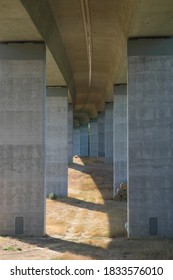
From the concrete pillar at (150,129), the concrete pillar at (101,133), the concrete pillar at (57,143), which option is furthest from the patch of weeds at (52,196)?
the concrete pillar at (101,133)

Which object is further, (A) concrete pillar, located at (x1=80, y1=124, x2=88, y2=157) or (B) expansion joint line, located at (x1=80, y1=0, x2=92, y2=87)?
(A) concrete pillar, located at (x1=80, y1=124, x2=88, y2=157)

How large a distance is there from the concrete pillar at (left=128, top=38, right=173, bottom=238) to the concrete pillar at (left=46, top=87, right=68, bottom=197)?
17.4 m

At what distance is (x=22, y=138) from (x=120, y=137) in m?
19.0

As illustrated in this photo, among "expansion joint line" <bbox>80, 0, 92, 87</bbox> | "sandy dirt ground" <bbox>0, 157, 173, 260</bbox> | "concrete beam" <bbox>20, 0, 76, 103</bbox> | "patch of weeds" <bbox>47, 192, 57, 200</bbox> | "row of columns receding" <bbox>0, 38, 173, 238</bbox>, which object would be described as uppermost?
"expansion joint line" <bbox>80, 0, 92, 87</bbox>

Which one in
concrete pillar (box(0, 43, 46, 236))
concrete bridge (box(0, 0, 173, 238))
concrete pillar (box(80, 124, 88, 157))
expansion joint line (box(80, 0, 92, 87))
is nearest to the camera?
expansion joint line (box(80, 0, 92, 87))

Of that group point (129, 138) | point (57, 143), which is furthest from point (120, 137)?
point (129, 138)

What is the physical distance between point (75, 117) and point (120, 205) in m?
53.0

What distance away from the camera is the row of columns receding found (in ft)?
75.8

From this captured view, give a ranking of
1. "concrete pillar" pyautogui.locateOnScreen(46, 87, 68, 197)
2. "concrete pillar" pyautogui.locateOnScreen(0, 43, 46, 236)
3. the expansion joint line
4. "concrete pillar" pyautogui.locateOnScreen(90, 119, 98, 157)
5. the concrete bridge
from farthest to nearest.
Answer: "concrete pillar" pyautogui.locateOnScreen(90, 119, 98, 157), "concrete pillar" pyautogui.locateOnScreen(46, 87, 68, 197), "concrete pillar" pyautogui.locateOnScreen(0, 43, 46, 236), the concrete bridge, the expansion joint line

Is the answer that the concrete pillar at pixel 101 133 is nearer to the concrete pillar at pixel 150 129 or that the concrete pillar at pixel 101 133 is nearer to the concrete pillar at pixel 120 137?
the concrete pillar at pixel 120 137

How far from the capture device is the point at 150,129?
23.3 meters

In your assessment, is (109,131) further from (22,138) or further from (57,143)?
(22,138)

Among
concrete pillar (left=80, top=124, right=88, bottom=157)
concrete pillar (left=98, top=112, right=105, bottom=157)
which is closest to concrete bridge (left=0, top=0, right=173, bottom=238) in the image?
concrete pillar (left=98, top=112, right=105, bottom=157)

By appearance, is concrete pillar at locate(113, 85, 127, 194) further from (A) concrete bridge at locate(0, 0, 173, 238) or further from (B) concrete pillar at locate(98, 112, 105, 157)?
(B) concrete pillar at locate(98, 112, 105, 157)
